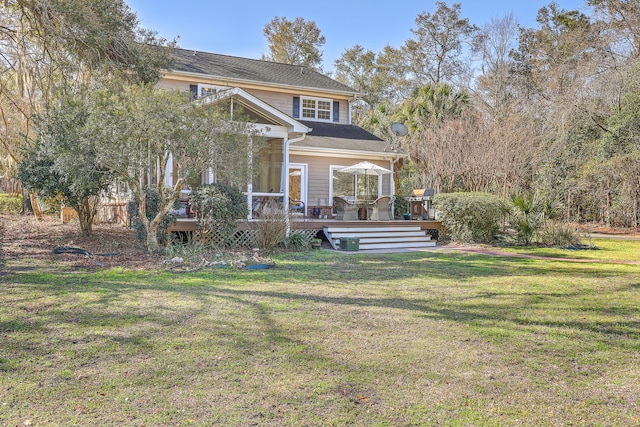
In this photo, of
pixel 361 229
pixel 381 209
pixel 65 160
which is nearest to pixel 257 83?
pixel 381 209

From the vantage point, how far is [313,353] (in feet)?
13.2

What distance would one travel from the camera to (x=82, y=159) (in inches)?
352

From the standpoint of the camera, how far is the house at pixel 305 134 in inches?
653

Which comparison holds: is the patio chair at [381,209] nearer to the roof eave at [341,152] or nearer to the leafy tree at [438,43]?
the roof eave at [341,152]

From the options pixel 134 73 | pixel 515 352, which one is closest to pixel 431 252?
pixel 515 352

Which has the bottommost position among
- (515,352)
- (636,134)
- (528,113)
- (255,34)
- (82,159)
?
(515,352)

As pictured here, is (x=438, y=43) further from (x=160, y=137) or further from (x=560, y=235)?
(x=160, y=137)

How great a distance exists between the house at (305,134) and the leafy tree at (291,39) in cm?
1434

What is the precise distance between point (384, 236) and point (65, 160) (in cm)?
899

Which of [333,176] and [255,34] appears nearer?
[333,176]

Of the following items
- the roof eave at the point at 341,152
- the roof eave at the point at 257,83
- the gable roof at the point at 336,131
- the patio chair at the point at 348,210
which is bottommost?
the patio chair at the point at 348,210

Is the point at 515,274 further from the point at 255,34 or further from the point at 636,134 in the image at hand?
the point at 255,34

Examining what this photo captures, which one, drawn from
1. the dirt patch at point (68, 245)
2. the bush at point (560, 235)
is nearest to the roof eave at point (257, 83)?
the dirt patch at point (68, 245)

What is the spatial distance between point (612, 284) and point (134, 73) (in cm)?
1143
